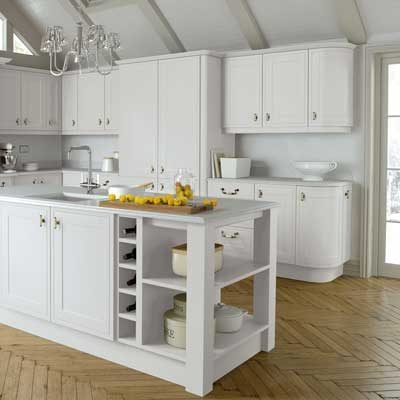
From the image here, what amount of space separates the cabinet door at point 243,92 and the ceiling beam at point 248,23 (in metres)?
0.27

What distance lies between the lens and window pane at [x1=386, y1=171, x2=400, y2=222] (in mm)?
5945

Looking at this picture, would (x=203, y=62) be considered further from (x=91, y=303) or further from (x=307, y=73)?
(x=91, y=303)

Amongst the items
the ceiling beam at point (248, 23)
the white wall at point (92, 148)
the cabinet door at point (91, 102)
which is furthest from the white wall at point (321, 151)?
the white wall at point (92, 148)

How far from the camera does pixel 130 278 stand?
11.8 feet

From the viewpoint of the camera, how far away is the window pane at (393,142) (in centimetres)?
589

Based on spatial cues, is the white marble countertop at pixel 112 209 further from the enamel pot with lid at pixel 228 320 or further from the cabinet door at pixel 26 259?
the enamel pot with lid at pixel 228 320

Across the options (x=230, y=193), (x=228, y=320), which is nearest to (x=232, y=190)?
(x=230, y=193)

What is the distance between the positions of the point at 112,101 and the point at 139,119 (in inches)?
31.9

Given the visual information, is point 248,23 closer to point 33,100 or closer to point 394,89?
point 394,89

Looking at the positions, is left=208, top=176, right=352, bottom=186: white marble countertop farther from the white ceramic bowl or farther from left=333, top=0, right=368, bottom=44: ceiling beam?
left=333, top=0, right=368, bottom=44: ceiling beam

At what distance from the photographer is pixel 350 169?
19.9 feet

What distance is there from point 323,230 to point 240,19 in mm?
2342

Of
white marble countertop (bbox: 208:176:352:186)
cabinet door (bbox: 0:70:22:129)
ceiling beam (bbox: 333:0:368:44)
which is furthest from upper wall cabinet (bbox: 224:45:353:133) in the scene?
cabinet door (bbox: 0:70:22:129)

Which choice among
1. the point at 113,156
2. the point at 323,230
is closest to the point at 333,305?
the point at 323,230
